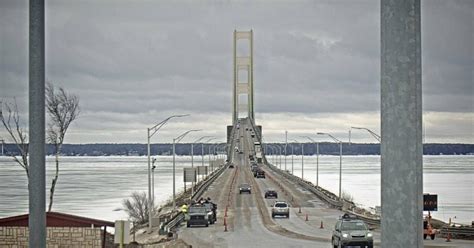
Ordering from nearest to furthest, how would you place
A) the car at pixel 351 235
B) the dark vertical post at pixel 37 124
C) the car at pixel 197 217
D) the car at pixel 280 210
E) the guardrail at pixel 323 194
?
the dark vertical post at pixel 37 124 → the car at pixel 351 235 → the car at pixel 197 217 → the car at pixel 280 210 → the guardrail at pixel 323 194

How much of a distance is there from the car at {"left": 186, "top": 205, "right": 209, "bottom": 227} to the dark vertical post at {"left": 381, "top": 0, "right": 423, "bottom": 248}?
5077 centimetres

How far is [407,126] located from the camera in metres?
4.00

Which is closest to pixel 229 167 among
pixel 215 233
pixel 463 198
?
pixel 463 198

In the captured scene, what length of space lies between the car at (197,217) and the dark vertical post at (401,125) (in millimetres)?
50767

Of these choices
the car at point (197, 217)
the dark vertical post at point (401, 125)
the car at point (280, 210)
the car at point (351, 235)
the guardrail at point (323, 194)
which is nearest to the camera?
the dark vertical post at point (401, 125)

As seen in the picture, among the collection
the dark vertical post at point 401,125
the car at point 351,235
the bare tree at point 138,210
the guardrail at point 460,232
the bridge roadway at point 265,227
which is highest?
the dark vertical post at point 401,125

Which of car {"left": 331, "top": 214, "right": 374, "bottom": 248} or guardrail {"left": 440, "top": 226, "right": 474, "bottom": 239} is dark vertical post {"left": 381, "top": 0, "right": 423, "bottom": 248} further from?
guardrail {"left": 440, "top": 226, "right": 474, "bottom": 239}

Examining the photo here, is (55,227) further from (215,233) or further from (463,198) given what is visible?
(463,198)

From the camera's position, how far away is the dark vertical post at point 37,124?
224 inches

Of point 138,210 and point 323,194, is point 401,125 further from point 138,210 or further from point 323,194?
point 323,194

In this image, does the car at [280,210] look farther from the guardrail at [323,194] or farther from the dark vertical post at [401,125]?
the dark vertical post at [401,125]

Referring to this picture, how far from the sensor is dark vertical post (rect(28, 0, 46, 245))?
18.7 ft

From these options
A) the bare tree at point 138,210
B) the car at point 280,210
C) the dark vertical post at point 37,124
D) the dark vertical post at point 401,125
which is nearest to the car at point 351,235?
the car at point 280,210

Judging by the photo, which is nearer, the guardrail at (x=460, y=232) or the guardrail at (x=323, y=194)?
the guardrail at (x=460, y=232)
